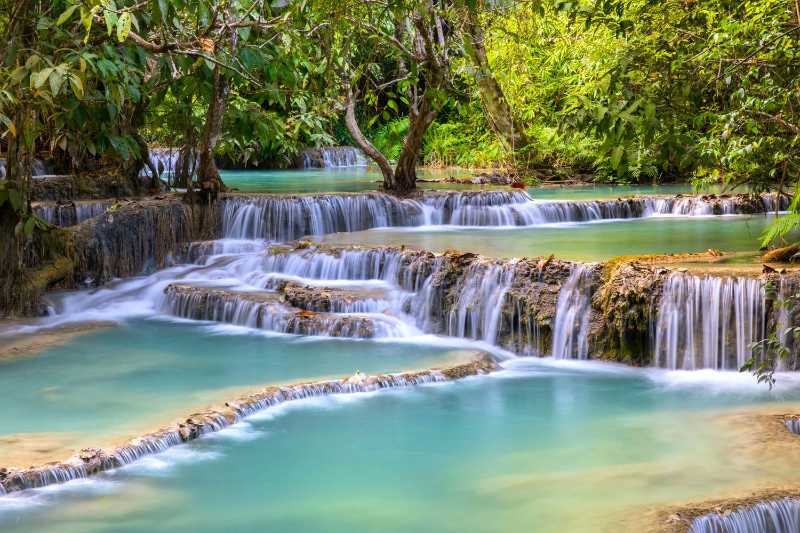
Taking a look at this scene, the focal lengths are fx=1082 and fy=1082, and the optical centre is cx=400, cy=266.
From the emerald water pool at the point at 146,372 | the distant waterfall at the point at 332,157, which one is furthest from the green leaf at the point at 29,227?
the distant waterfall at the point at 332,157

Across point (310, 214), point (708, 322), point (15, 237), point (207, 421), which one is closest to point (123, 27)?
point (207, 421)

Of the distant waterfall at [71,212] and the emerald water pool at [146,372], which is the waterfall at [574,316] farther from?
the distant waterfall at [71,212]

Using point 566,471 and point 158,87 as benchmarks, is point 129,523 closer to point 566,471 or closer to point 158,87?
point 566,471

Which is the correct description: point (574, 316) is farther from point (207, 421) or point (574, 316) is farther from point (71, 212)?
point (71, 212)

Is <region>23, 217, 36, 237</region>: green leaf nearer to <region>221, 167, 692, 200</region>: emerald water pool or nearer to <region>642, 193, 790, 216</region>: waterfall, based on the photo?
<region>221, 167, 692, 200</region>: emerald water pool

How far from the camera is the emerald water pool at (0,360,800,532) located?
6523 millimetres

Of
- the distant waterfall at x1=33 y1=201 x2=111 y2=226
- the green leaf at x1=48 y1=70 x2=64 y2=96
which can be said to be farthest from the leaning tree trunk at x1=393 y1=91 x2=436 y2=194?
the green leaf at x1=48 y1=70 x2=64 y2=96

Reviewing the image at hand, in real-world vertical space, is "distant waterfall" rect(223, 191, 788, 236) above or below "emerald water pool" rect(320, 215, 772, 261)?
above

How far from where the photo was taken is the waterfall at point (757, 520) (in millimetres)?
6078

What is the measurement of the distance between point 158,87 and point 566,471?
22.6 feet

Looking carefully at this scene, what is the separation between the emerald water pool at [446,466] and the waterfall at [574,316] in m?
1.17

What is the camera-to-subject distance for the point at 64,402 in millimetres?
9016

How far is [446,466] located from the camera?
753 centimetres

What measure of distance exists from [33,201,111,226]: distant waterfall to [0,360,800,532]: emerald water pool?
7.35 m
